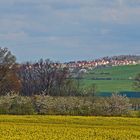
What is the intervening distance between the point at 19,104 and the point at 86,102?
8.41 m

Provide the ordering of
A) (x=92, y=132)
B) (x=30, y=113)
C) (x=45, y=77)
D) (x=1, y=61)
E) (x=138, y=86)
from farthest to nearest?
(x=138, y=86), (x=45, y=77), (x=1, y=61), (x=30, y=113), (x=92, y=132)

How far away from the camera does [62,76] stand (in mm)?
132875

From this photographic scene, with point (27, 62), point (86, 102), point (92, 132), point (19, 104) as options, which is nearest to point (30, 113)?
point (19, 104)

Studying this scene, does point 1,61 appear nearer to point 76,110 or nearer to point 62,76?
point 62,76

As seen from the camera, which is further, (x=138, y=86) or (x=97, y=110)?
(x=138, y=86)

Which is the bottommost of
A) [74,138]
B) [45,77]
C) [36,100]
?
[74,138]

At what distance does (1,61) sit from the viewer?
381 ft

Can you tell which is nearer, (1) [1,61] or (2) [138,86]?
(1) [1,61]

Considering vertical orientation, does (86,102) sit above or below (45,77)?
below

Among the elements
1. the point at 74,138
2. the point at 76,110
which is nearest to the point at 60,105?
the point at 76,110

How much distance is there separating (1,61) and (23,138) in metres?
82.1

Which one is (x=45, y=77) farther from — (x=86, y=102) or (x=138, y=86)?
(x=86, y=102)

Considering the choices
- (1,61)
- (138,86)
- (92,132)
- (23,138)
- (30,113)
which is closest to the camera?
(23,138)

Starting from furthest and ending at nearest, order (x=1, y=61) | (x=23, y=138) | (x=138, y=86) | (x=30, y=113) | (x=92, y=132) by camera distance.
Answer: (x=138, y=86)
(x=1, y=61)
(x=30, y=113)
(x=92, y=132)
(x=23, y=138)
